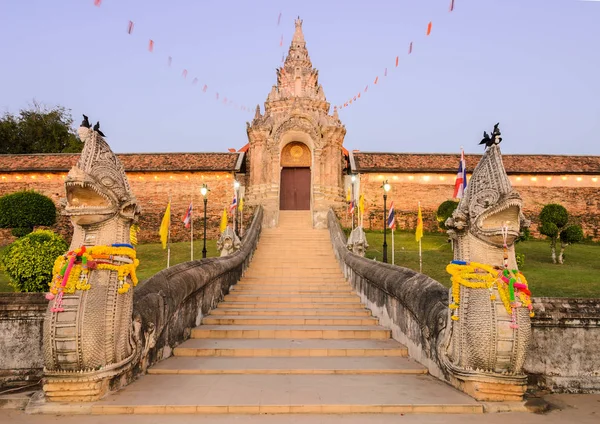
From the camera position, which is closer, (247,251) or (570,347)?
(570,347)

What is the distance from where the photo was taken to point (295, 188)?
2892cm


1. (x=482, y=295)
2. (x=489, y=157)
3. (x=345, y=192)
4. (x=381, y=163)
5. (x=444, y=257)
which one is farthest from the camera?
(x=381, y=163)

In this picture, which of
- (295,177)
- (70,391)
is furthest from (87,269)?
(295,177)

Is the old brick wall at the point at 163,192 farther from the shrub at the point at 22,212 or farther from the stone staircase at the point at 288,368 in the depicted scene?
the stone staircase at the point at 288,368

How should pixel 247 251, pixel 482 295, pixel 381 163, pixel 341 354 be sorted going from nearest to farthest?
pixel 482 295, pixel 341 354, pixel 247 251, pixel 381 163

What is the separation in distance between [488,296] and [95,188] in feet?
14.7

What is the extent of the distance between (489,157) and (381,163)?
1049 inches

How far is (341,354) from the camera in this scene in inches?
279

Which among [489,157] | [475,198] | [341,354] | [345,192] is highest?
[345,192]

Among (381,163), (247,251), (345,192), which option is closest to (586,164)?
(381,163)

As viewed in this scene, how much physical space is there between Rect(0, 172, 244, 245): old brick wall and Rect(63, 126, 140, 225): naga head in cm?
2527

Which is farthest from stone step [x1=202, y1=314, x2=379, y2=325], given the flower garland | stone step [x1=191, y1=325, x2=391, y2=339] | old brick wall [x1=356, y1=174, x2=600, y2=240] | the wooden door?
old brick wall [x1=356, y1=174, x2=600, y2=240]

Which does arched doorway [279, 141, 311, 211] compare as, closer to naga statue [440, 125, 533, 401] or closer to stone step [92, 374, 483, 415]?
stone step [92, 374, 483, 415]

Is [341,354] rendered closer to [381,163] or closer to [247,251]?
[247,251]
